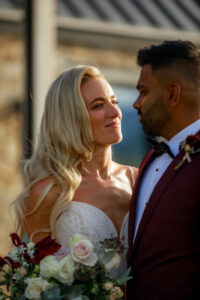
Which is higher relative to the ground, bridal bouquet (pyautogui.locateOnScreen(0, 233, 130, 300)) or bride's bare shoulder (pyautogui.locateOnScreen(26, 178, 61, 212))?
bride's bare shoulder (pyautogui.locateOnScreen(26, 178, 61, 212))

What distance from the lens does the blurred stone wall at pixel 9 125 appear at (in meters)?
8.00

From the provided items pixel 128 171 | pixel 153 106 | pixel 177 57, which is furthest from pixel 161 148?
pixel 128 171

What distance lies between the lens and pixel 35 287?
12.3 ft

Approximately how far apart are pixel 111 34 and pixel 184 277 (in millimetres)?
5469

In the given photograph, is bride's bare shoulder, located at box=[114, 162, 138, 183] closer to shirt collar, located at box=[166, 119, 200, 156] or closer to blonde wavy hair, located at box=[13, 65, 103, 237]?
blonde wavy hair, located at box=[13, 65, 103, 237]

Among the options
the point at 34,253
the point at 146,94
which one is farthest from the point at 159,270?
the point at 146,94

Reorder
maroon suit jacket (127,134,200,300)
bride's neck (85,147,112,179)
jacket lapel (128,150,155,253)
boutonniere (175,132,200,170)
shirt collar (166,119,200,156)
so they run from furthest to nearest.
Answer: bride's neck (85,147,112,179), jacket lapel (128,150,155,253), shirt collar (166,119,200,156), boutonniere (175,132,200,170), maroon suit jacket (127,134,200,300)

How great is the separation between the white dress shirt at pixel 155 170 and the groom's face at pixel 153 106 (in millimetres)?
125

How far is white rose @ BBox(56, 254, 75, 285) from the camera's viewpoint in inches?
147

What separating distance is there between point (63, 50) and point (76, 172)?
3.85 meters

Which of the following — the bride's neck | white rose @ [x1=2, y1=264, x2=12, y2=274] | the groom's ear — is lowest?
white rose @ [x1=2, y1=264, x2=12, y2=274]

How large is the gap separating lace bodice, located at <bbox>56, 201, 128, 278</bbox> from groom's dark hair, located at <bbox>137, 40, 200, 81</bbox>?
3.90ft

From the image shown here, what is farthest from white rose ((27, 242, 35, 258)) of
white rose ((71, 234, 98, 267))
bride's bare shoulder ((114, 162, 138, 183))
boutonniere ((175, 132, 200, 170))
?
bride's bare shoulder ((114, 162, 138, 183))

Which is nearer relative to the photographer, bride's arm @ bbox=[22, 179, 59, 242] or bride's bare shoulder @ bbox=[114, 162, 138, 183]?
bride's arm @ bbox=[22, 179, 59, 242]
